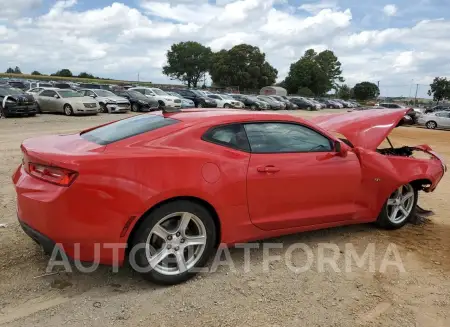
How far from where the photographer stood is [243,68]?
82125mm

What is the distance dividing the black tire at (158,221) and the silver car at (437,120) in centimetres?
2905

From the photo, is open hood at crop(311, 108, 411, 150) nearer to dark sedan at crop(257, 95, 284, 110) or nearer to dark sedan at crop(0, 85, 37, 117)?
dark sedan at crop(0, 85, 37, 117)

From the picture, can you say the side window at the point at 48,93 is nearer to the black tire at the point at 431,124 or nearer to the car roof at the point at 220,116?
the car roof at the point at 220,116

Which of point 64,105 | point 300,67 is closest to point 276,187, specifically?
point 64,105

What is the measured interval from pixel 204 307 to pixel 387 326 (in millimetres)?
1312

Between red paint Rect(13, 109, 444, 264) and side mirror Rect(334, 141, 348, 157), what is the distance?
0.05ft

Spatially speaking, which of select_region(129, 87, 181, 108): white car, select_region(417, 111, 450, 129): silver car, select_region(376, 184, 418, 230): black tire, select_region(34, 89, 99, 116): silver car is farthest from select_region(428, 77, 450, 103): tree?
select_region(376, 184, 418, 230): black tire

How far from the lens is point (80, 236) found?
116 inches

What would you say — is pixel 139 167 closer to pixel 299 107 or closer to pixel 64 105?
pixel 64 105

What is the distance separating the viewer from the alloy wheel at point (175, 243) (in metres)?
3.24

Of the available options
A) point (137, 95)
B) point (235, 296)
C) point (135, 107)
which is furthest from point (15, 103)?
point (235, 296)

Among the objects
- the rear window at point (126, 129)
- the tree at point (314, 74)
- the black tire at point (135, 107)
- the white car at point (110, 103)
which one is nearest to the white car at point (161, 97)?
the black tire at point (135, 107)

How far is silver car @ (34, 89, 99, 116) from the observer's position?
2102 centimetres

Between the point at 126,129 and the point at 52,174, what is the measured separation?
2.76 ft
